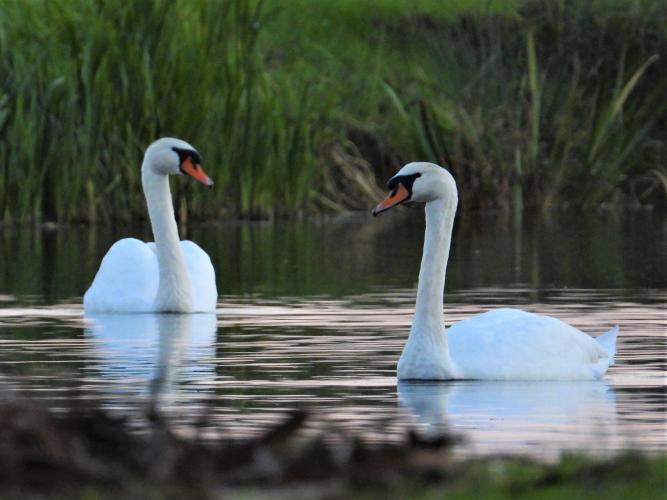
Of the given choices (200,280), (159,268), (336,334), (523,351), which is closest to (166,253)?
(159,268)

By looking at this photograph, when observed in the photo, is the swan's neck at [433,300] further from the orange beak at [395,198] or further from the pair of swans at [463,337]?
the orange beak at [395,198]

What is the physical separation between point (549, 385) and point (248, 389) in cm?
157

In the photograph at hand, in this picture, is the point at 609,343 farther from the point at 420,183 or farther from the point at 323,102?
the point at 323,102

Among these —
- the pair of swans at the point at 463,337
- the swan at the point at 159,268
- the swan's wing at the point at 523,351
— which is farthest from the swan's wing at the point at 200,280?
the swan's wing at the point at 523,351

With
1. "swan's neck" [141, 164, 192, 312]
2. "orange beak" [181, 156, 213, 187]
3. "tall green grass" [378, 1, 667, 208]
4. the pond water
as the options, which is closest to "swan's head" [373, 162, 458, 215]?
the pond water

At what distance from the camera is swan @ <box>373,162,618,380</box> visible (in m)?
10.7

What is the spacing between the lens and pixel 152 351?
41.5 ft

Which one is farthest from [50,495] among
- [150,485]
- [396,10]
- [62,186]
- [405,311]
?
[396,10]

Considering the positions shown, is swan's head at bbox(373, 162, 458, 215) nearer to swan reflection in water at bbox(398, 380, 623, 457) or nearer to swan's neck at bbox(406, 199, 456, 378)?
swan's neck at bbox(406, 199, 456, 378)

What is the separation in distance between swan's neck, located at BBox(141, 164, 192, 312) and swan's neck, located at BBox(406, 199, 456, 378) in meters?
4.53

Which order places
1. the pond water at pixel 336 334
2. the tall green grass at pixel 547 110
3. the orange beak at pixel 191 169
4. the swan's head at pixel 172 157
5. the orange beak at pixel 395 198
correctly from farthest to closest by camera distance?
the tall green grass at pixel 547 110, the swan's head at pixel 172 157, the orange beak at pixel 191 169, the orange beak at pixel 395 198, the pond water at pixel 336 334

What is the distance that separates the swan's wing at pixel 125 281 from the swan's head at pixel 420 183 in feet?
15.2

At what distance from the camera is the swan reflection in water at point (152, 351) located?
1048 cm

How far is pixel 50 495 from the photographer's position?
5703 millimetres
